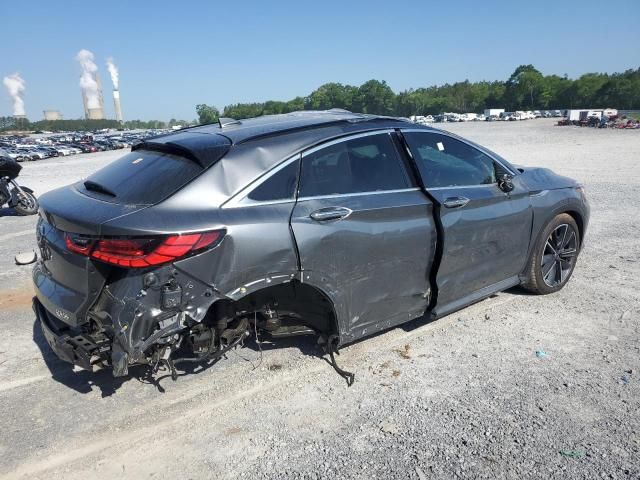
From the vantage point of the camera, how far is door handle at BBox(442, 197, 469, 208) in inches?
144

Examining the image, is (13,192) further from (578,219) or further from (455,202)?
(578,219)

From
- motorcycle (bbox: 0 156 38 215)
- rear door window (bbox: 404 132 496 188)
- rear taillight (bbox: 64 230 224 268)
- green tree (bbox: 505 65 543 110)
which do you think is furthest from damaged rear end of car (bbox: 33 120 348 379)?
green tree (bbox: 505 65 543 110)

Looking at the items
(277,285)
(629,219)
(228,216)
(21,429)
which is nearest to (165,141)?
(228,216)

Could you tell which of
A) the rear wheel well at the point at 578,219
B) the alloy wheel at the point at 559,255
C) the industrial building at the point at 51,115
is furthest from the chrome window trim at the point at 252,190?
the industrial building at the point at 51,115

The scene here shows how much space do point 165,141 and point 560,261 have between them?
3.81 meters

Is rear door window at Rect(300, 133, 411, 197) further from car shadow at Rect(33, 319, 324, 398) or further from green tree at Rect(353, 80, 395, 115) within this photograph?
green tree at Rect(353, 80, 395, 115)

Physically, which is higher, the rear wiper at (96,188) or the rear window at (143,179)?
the rear window at (143,179)

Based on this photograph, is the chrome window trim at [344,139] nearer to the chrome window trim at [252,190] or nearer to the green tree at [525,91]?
the chrome window trim at [252,190]

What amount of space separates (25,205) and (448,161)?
8971 mm

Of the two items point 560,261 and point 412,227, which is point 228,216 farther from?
point 560,261

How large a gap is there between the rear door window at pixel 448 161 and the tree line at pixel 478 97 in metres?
107

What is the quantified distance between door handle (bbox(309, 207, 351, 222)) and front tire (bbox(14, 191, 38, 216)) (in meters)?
8.61

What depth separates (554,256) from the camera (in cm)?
470

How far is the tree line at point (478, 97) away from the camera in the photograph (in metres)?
112
